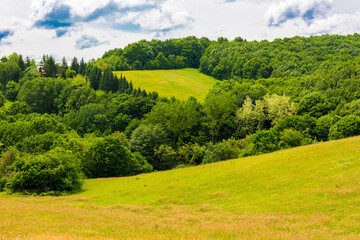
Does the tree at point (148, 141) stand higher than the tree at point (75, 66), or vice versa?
the tree at point (75, 66)

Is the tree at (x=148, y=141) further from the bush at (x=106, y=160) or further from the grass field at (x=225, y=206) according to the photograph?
the grass field at (x=225, y=206)

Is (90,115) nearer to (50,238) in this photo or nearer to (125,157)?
(125,157)

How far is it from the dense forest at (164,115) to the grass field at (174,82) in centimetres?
1420

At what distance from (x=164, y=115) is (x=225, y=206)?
6528 cm

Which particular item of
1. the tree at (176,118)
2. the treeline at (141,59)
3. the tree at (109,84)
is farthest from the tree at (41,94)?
the tree at (176,118)

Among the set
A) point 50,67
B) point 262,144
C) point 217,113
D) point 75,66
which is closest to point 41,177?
point 262,144

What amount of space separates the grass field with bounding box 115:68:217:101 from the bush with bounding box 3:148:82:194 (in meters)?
86.5

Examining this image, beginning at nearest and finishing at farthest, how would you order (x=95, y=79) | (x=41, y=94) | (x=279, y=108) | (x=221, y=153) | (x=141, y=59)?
1. (x=221, y=153)
2. (x=279, y=108)
3. (x=41, y=94)
4. (x=95, y=79)
5. (x=141, y=59)

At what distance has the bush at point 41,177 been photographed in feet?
123

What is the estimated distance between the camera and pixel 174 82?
488 feet

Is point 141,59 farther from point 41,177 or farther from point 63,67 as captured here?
point 41,177

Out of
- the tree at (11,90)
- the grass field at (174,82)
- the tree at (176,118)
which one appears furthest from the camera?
the grass field at (174,82)

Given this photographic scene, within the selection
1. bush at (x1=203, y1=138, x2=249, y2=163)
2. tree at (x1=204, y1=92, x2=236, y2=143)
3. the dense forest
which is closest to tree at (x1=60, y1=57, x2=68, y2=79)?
the dense forest

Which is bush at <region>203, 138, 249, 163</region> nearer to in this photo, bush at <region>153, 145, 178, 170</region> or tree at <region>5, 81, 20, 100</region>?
bush at <region>153, 145, 178, 170</region>
